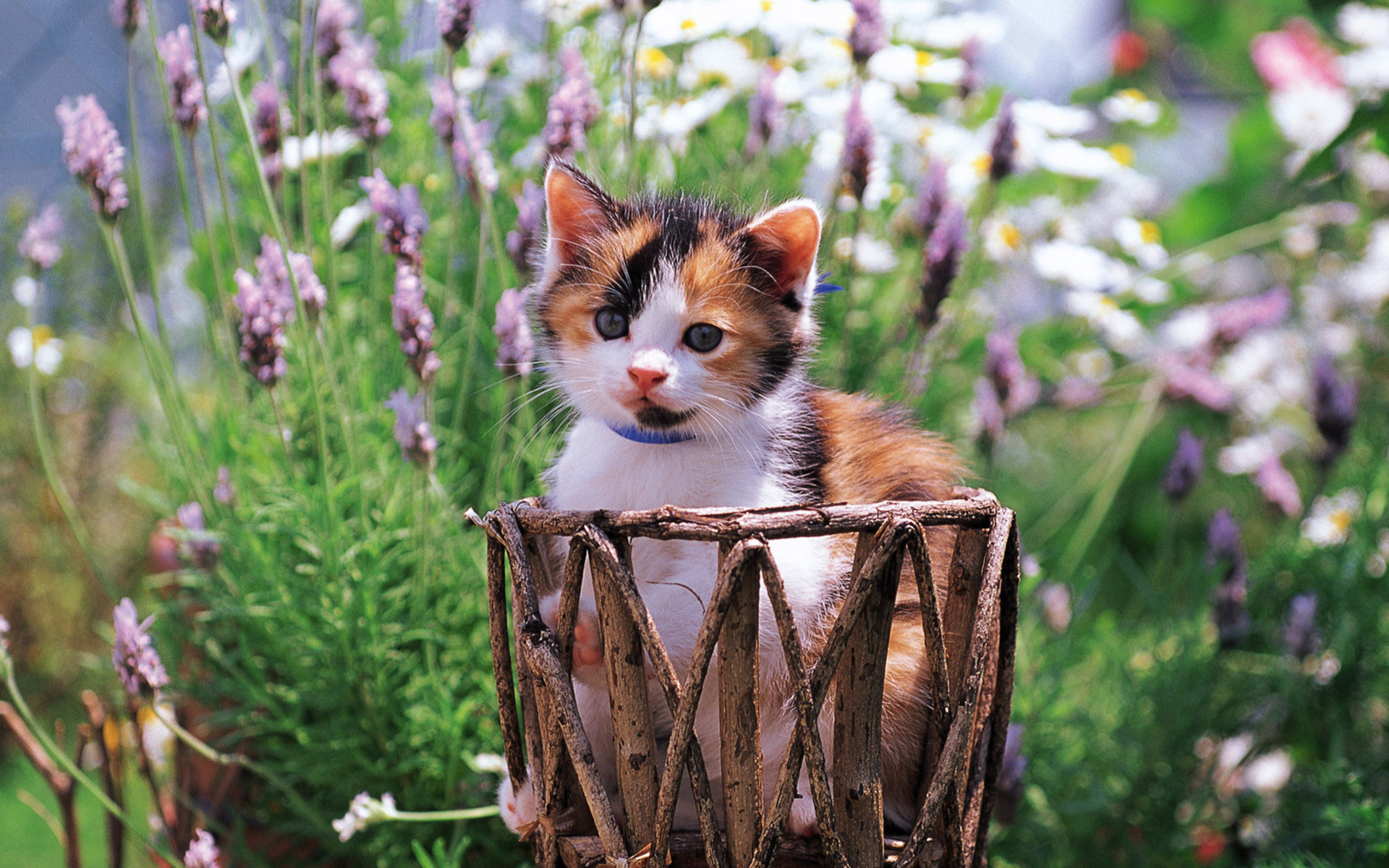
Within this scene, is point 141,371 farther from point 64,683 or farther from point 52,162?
point 52,162

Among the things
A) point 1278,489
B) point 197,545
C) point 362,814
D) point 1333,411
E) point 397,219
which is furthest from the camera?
point 1278,489

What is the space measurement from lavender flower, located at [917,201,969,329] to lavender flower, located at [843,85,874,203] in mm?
110

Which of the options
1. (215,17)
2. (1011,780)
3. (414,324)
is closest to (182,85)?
(215,17)

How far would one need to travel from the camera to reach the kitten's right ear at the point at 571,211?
941 millimetres

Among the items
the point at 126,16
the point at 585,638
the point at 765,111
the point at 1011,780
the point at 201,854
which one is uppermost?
the point at 126,16

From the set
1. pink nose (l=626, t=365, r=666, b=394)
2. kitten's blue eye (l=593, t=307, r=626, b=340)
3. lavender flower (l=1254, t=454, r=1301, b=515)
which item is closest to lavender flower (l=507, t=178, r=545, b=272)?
kitten's blue eye (l=593, t=307, r=626, b=340)

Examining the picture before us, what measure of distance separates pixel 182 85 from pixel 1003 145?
968mm

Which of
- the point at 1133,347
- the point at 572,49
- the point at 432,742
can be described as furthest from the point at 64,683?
the point at 1133,347

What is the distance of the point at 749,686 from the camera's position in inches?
29.1

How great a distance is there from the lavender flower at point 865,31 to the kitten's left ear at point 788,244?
1.46 ft

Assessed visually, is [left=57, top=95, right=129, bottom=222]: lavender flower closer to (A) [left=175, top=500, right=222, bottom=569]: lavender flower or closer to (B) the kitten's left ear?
(A) [left=175, top=500, right=222, bottom=569]: lavender flower

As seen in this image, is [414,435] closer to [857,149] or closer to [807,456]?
[807,456]

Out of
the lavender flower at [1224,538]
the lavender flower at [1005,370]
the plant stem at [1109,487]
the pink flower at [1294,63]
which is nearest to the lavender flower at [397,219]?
the lavender flower at [1005,370]

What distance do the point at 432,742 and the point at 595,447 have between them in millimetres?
479
